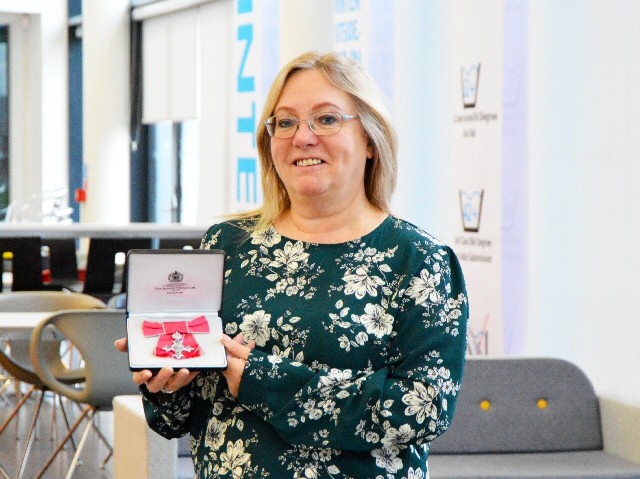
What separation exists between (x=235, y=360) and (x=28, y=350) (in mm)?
4590

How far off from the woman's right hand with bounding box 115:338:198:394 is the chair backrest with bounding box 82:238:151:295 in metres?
6.56

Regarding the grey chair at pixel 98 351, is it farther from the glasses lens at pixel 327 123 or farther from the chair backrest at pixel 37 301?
the glasses lens at pixel 327 123

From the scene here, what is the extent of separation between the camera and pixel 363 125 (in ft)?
6.72

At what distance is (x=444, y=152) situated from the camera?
6.37m

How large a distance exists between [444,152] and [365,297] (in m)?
4.49

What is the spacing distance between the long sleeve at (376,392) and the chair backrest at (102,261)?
6560 millimetres

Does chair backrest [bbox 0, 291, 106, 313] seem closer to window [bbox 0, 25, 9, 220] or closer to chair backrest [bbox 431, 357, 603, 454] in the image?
chair backrest [bbox 431, 357, 603, 454]

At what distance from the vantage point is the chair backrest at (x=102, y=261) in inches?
329

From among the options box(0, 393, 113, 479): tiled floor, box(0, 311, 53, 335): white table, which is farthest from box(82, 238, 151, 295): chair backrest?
box(0, 311, 53, 335): white table

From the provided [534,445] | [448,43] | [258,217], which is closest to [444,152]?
[448,43]

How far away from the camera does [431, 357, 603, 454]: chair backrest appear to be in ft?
14.7

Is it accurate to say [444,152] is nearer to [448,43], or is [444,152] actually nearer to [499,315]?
[448,43]

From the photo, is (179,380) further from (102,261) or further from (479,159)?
(102,261)

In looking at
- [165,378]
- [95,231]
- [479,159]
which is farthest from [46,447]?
[165,378]
